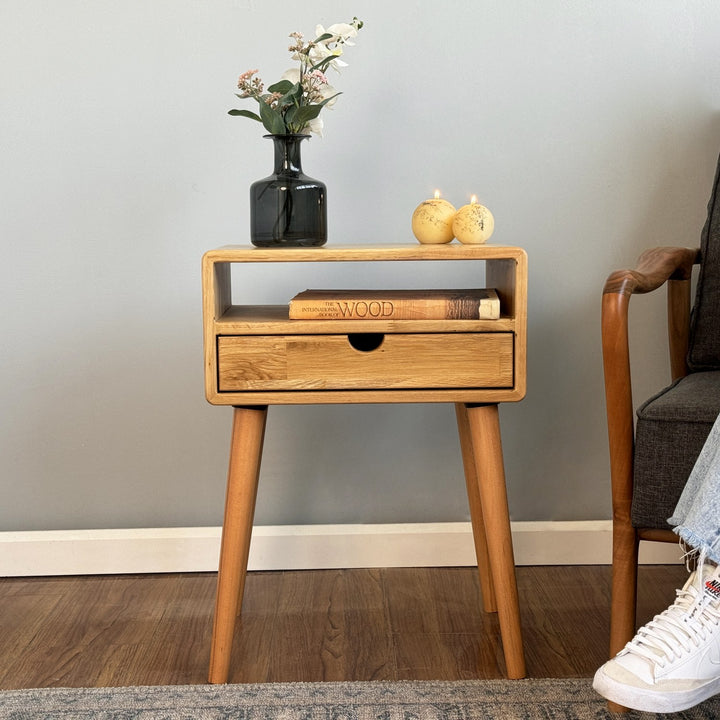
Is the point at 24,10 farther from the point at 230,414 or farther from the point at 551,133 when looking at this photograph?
the point at 551,133

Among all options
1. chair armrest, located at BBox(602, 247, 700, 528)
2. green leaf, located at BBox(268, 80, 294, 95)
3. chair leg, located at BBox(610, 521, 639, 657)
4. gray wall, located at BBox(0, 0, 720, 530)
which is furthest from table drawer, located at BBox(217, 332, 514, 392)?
gray wall, located at BBox(0, 0, 720, 530)

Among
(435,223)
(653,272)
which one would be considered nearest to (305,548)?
(435,223)

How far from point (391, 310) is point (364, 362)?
8 cm

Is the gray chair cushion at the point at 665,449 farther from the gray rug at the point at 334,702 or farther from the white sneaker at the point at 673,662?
the gray rug at the point at 334,702

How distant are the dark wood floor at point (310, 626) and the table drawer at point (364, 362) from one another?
1.35 ft

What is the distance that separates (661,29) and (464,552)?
3.36ft

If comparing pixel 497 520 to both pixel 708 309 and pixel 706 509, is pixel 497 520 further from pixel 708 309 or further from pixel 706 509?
pixel 708 309

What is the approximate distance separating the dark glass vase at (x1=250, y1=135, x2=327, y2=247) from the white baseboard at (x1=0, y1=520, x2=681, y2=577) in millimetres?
638

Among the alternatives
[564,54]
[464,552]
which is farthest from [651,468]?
[564,54]

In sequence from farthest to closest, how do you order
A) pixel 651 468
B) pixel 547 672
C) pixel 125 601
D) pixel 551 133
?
pixel 551 133
pixel 125 601
pixel 547 672
pixel 651 468

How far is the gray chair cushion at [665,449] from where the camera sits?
106 cm

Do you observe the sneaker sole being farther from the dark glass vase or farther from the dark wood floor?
the dark glass vase

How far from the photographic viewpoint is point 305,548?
5.41 feet

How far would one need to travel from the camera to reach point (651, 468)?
1.08m
